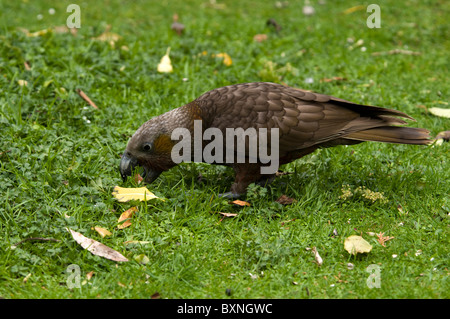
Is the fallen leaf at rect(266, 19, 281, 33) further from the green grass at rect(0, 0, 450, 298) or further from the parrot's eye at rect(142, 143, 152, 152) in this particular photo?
the parrot's eye at rect(142, 143, 152, 152)

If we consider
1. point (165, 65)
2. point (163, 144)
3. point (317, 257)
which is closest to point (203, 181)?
point (163, 144)

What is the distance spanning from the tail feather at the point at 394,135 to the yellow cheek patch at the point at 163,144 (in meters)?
1.55

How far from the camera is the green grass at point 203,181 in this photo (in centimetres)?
384

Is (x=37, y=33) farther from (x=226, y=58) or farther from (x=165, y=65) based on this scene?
(x=226, y=58)

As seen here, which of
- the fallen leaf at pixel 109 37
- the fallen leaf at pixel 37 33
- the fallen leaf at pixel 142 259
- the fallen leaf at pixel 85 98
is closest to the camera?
the fallen leaf at pixel 142 259

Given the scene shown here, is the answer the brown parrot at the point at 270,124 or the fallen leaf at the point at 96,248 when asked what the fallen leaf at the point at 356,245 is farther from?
the fallen leaf at the point at 96,248

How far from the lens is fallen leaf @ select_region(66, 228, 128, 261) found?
3.96 metres

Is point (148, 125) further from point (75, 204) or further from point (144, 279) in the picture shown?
point (144, 279)

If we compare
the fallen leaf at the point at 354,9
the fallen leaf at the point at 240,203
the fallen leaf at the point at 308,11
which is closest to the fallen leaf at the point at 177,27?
the fallen leaf at the point at 308,11

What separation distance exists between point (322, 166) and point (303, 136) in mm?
762

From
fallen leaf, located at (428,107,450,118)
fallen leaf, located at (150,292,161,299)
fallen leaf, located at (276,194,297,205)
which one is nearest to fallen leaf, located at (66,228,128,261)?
fallen leaf, located at (150,292,161,299)

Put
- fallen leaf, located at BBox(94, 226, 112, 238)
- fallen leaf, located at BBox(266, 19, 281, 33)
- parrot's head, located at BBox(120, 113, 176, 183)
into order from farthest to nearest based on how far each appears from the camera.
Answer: fallen leaf, located at BBox(266, 19, 281, 33)
parrot's head, located at BBox(120, 113, 176, 183)
fallen leaf, located at BBox(94, 226, 112, 238)
